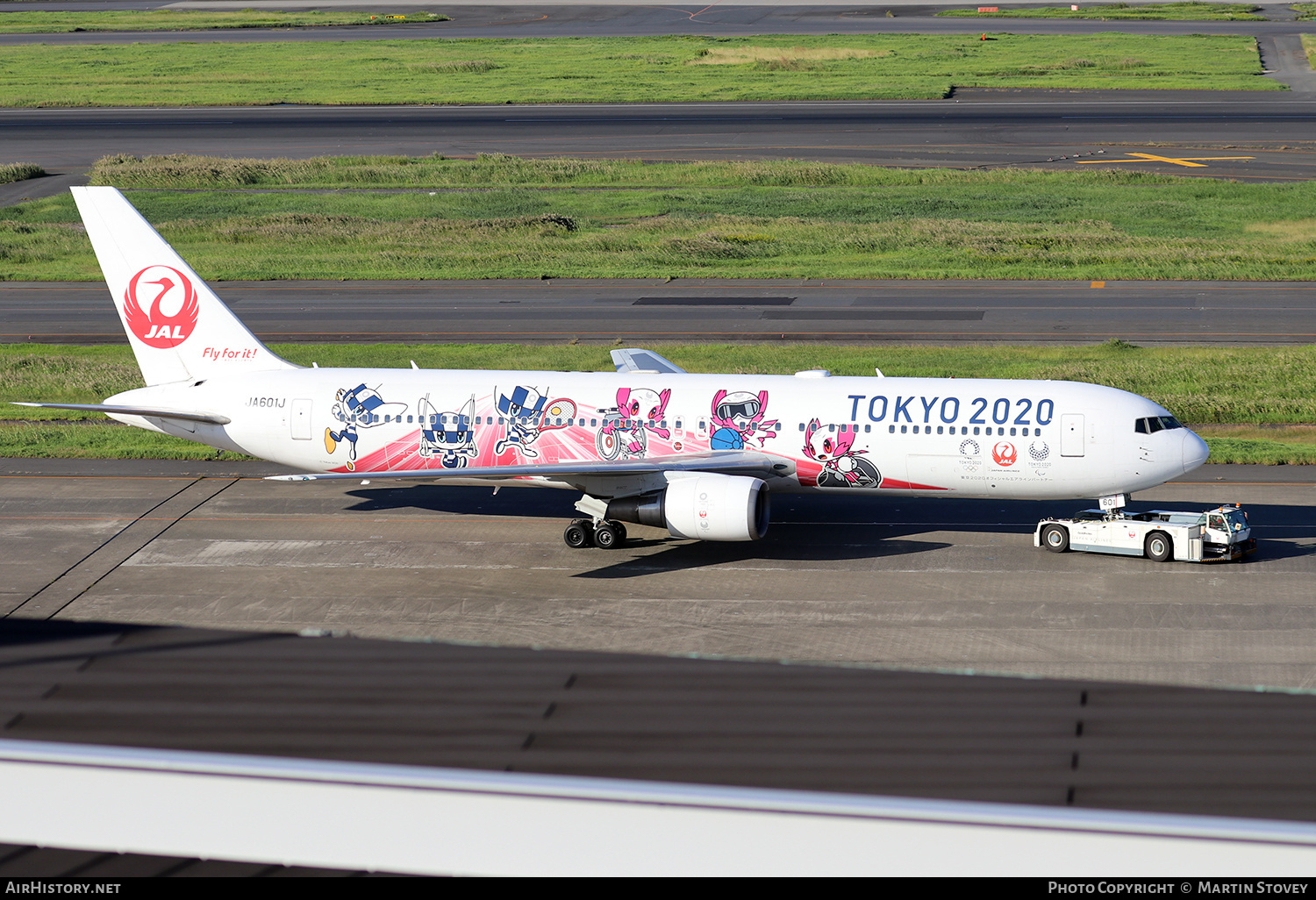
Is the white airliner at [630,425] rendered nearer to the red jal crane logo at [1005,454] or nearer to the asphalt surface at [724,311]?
the red jal crane logo at [1005,454]

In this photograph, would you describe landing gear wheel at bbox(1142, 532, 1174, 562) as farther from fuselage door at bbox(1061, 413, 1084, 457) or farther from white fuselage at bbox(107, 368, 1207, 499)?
fuselage door at bbox(1061, 413, 1084, 457)

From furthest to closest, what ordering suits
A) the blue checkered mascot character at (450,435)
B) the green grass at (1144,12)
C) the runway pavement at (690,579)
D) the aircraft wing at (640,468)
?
1. the green grass at (1144,12)
2. the blue checkered mascot character at (450,435)
3. the aircraft wing at (640,468)
4. the runway pavement at (690,579)

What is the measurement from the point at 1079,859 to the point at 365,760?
4.54m

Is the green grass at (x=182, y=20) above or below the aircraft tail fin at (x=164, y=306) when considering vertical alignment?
above

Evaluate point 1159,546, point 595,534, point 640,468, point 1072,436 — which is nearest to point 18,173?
point 595,534

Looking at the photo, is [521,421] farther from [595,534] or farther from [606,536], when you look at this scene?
[606,536]

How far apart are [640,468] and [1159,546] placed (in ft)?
45.2

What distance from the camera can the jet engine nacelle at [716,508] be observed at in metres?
34.3

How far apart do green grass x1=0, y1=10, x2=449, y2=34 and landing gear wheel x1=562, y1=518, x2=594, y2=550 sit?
527ft

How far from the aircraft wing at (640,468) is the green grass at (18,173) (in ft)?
262

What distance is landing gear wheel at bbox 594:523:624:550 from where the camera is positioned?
37.4 meters

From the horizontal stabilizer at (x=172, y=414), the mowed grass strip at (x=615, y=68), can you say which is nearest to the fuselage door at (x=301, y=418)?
the horizontal stabilizer at (x=172, y=414)
